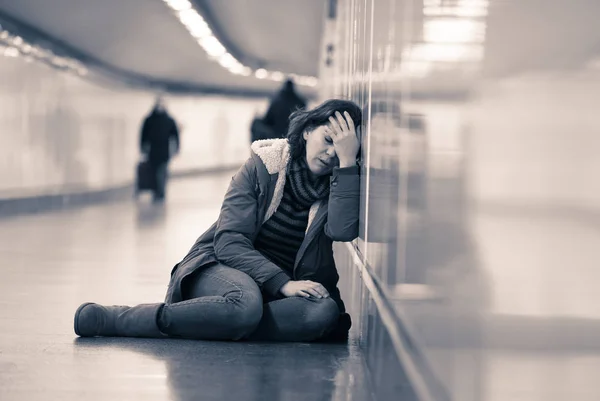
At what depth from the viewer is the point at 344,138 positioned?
4965mm

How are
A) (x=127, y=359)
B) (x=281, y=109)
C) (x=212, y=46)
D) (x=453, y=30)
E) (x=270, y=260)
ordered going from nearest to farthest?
(x=453, y=30) → (x=127, y=359) → (x=270, y=260) → (x=281, y=109) → (x=212, y=46)

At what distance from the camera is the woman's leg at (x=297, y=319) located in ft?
16.1

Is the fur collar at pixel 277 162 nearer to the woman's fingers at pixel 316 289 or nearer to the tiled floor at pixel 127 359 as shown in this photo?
the woman's fingers at pixel 316 289

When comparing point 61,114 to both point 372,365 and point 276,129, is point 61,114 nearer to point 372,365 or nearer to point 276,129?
point 276,129

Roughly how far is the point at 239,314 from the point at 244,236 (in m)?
0.41

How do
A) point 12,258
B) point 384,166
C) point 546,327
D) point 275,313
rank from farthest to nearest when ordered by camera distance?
1. point 12,258
2. point 275,313
3. point 384,166
4. point 546,327

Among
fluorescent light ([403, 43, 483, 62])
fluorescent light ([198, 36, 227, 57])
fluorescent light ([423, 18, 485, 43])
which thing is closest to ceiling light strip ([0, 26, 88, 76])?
fluorescent light ([198, 36, 227, 57])

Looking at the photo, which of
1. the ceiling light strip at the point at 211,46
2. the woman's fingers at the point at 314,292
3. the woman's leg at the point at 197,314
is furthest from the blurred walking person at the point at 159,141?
the woman's fingers at the point at 314,292

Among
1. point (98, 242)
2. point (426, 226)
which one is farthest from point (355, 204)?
point (98, 242)

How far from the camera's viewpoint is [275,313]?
493 centimetres

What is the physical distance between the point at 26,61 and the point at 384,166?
17.3 meters

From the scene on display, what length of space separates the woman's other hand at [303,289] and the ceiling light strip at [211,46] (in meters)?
14.7

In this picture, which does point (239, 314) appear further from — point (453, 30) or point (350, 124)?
point (453, 30)

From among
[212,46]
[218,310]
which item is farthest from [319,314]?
[212,46]
